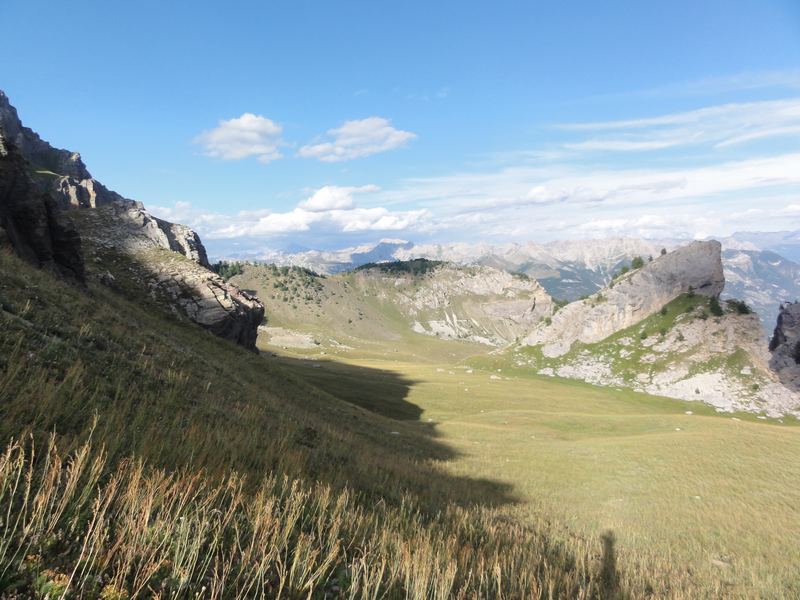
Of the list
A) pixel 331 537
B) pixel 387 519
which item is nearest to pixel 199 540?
pixel 331 537

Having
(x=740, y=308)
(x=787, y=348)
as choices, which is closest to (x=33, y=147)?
(x=740, y=308)

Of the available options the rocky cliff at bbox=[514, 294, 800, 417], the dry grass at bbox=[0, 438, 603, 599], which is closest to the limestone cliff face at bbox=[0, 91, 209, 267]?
the dry grass at bbox=[0, 438, 603, 599]

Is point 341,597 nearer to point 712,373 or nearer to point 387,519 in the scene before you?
point 387,519

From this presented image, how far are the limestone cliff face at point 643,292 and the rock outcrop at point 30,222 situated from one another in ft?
371

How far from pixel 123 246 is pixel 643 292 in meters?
122

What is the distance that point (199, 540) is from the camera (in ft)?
11.8

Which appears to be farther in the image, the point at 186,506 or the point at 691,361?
the point at 691,361

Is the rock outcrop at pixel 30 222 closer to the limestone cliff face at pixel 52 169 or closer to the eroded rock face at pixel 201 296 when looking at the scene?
the eroded rock face at pixel 201 296

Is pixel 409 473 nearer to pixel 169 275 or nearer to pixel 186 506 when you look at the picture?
pixel 186 506

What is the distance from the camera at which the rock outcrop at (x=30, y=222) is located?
2412 cm

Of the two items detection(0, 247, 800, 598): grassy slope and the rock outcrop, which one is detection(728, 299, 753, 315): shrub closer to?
detection(0, 247, 800, 598): grassy slope

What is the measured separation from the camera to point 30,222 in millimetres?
25391

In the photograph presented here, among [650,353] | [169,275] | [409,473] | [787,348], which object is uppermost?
[169,275]

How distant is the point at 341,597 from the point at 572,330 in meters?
126
